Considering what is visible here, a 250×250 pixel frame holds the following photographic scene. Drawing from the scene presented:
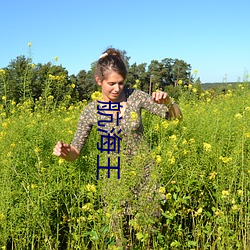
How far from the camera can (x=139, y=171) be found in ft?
6.37

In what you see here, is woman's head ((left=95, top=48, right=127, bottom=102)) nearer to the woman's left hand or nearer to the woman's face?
the woman's face

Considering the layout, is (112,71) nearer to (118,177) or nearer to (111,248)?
(118,177)

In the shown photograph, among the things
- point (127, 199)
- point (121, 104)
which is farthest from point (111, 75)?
point (127, 199)

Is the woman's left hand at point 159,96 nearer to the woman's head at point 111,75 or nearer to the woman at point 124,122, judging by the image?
the woman at point 124,122

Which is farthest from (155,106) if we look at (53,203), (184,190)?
(53,203)

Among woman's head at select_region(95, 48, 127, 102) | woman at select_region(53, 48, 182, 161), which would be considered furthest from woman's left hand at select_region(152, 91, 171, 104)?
woman's head at select_region(95, 48, 127, 102)

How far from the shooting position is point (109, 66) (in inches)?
90.6

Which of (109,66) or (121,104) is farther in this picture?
(121,104)

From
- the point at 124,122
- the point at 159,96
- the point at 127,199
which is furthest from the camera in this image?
the point at 124,122

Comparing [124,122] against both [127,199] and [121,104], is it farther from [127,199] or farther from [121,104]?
[127,199]

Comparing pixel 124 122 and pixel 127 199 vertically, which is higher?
pixel 124 122

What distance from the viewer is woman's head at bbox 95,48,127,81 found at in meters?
2.29

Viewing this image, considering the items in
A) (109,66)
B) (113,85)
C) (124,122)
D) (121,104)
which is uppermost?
(109,66)

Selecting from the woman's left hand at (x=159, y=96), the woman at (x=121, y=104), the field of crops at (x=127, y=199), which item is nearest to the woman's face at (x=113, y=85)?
the woman at (x=121, y=104)
